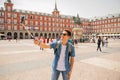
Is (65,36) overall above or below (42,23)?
below

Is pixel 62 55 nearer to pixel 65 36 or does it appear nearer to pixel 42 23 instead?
pixel 65 36

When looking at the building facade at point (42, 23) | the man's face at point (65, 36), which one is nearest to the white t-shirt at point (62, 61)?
the man's face at point (65, 36)

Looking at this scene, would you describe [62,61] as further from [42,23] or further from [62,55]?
[42,23]

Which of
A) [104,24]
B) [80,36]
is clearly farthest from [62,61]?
[104,24]

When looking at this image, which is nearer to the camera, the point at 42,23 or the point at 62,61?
the point at 62,61

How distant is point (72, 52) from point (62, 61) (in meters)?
0.34

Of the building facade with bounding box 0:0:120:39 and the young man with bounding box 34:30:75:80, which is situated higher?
the building facade with bounding box 0:0:120:39

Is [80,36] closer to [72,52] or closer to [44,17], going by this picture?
[72,52]

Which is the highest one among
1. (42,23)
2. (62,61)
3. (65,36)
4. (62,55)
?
(42,23)

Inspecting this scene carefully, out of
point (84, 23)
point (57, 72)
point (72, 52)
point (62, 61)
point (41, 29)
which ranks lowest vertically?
point (57, 72)

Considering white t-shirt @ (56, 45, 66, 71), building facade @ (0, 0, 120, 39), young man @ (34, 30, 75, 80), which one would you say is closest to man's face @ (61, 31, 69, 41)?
young man @ (34, 30, 75, 80)

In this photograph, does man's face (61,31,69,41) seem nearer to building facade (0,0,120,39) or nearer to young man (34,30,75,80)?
young man (34,30,75,80)

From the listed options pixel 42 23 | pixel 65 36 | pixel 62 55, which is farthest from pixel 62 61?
pixel 42 23

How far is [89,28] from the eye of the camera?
9094 centimetres
